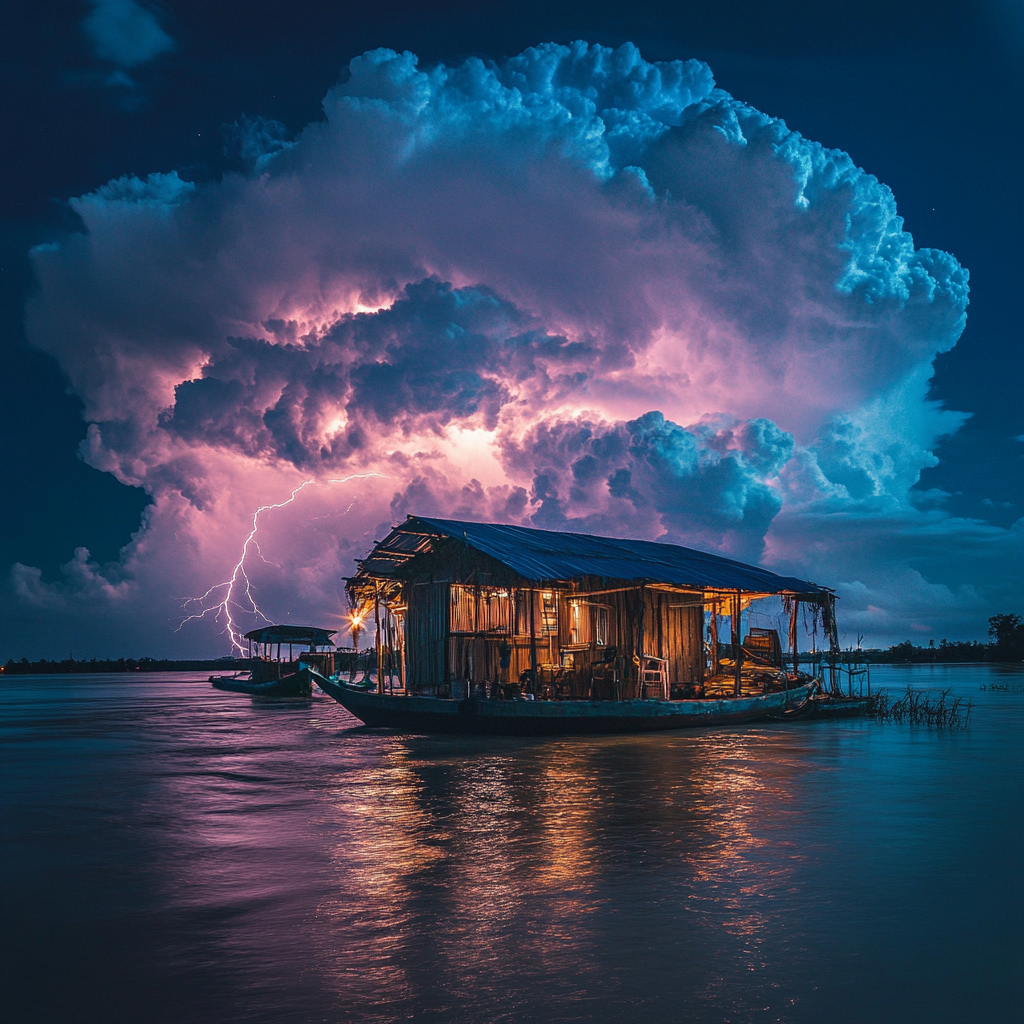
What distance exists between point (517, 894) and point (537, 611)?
19.5 metres

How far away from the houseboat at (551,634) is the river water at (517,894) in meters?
5.68

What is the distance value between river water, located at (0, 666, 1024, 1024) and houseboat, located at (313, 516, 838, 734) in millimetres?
5679

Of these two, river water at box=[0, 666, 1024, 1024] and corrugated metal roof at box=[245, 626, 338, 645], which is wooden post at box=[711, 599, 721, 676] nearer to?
river water at box=[0, 666, 1024, 1024]

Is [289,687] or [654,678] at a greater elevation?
[654,678]

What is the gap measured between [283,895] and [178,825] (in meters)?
4.92

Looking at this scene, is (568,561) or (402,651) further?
(402,651)

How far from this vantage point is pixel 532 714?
22906 millimetres

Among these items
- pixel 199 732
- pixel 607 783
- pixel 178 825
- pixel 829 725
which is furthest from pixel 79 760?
pixel 829 725

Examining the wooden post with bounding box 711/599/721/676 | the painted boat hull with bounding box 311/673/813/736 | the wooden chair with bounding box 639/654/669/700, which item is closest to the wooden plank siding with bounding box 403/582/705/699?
the wooden chair with bounding box 639/654/669/700

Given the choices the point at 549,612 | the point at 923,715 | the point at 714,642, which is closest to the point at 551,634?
the point at 549,612

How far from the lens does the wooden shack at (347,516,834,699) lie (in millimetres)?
25828

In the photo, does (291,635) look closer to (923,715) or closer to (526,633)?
(526,633)

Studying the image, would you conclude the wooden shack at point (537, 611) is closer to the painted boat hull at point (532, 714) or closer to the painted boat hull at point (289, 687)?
the painted boat hull at point (532, 714)

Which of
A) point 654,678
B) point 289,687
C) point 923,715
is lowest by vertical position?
point 289,687
